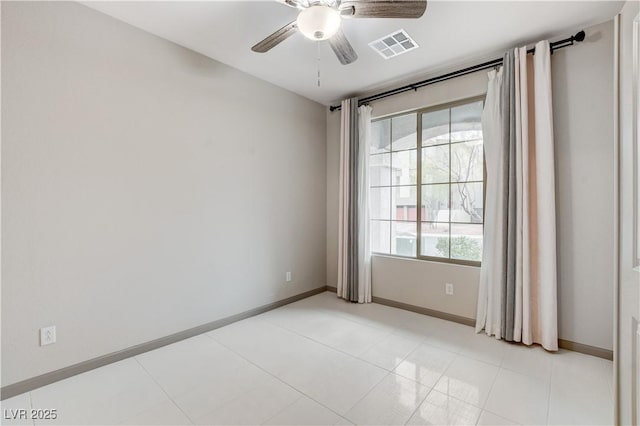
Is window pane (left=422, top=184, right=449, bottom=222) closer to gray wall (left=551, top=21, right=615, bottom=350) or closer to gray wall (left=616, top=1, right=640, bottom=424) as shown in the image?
gray wall (left=551, top=21, right=615, bottom=350)

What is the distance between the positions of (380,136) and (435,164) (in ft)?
2.88

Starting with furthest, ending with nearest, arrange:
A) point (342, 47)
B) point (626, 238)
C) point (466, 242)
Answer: point (466, 242)
point (342, 47)
point (626, 238)

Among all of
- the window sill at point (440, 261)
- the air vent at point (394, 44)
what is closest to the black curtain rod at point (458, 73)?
the air vent at point (394, 44)

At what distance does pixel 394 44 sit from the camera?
2617 millimetres

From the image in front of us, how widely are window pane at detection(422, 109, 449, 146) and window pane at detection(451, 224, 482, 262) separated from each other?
3.31 feet

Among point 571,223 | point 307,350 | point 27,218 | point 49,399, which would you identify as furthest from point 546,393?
point 27,218

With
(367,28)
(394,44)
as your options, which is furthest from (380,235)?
(367,28)

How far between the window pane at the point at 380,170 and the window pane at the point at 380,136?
0.31 feet

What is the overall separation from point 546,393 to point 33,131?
388 cm

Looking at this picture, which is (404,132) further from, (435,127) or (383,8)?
(383,8)

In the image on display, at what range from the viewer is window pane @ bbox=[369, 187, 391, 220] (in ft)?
12.4

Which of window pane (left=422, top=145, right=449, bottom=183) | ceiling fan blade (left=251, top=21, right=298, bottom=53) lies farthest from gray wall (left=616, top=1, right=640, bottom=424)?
window pane (left=422, top=145, right=449, bottom=183)

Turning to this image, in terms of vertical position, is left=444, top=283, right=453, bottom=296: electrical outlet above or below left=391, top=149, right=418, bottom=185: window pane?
below

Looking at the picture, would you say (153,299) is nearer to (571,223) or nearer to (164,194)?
(164,194)
